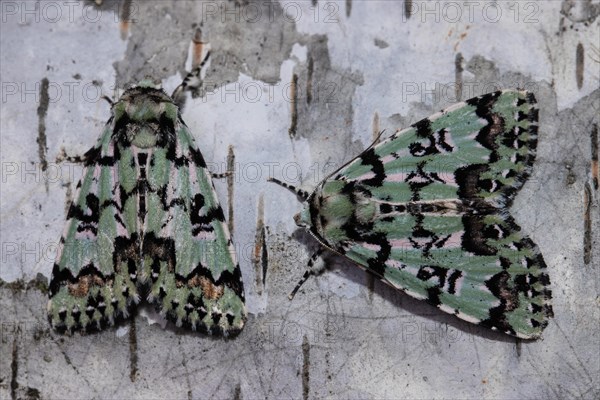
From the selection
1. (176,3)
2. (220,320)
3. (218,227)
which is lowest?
(220,320)

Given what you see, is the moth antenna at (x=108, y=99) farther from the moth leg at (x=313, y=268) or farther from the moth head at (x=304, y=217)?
the moth leg at (x=313, y=268)

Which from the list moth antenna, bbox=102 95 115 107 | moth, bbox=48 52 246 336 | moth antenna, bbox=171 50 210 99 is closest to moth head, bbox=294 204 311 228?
moth, bbox=48 52 246 336

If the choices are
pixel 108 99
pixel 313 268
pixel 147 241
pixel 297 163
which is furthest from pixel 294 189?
pixel 108 99

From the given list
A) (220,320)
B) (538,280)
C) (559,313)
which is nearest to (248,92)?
(220,320)

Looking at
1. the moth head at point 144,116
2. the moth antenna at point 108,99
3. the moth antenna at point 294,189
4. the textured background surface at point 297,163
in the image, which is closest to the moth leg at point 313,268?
the textured background surface at point 297,163

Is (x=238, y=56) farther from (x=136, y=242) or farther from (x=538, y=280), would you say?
(x=538, y=280)

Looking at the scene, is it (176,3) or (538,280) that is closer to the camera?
(538,280)
